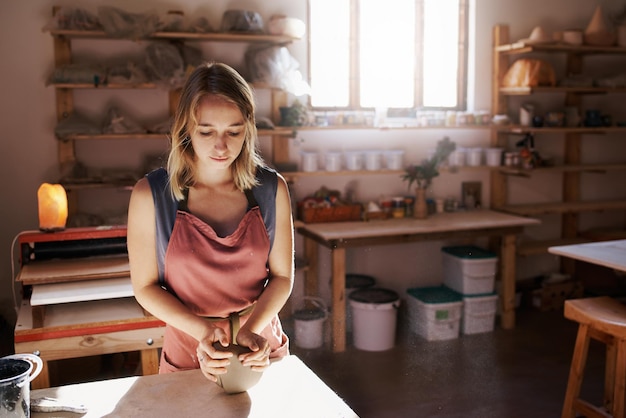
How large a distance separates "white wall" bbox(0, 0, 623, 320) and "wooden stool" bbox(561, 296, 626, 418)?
2.21 metres

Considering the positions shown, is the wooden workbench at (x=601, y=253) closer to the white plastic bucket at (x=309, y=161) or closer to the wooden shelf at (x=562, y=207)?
the wooden shelf at (x=562, y=207)

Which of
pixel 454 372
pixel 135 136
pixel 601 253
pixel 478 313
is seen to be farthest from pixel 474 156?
pixel 135 136

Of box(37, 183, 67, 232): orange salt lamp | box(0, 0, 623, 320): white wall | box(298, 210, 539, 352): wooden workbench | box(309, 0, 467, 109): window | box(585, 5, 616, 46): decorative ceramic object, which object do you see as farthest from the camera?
box(585, 5, 616, 46): decorative ceramic object

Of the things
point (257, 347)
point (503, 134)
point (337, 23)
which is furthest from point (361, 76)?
point (257, 347)

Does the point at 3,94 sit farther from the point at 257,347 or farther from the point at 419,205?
the point at 257,347

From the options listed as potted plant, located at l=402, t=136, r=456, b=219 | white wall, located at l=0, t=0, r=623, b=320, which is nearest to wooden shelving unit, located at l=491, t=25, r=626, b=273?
white wall, located at l=0, t=0, r=623, b=320

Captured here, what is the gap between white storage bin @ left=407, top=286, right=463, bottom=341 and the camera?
480 cm

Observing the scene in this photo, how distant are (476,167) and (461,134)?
0.35m

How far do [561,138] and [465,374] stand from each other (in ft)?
8.88

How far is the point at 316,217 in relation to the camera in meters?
4.90

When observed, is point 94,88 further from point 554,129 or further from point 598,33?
point 598,33

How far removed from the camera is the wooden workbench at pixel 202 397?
1.55 meters

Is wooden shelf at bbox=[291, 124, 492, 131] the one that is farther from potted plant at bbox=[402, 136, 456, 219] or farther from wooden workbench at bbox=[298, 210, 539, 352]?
wooden workbench at bbox=[298, 210, 539, 352]

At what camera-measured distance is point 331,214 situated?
493 cm
